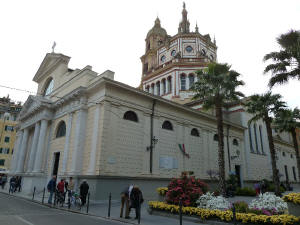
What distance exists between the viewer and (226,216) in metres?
8.41

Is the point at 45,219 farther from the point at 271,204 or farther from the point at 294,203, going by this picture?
the point at 294,203

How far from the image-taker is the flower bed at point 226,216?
7.35 meters

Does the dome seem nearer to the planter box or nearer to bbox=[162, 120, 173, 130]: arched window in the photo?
bbox=[162, 120, 173, 130]: arched window

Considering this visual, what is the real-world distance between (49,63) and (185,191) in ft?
77.9

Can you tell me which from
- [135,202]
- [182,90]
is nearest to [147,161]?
[135,202]

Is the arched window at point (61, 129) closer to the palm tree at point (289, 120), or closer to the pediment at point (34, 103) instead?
the pediment at point (34, 103)

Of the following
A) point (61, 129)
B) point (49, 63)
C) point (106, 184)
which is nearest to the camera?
point (106, 184)

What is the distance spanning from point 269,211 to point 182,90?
26.7 metres

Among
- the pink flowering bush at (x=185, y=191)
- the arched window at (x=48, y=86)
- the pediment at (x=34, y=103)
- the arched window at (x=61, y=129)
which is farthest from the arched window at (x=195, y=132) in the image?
the arched window at (x=48, y=86)

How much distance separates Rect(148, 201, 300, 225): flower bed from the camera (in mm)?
7348

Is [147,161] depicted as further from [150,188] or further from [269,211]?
[269,211]

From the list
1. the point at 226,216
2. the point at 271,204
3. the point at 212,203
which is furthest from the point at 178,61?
the point at 226,216

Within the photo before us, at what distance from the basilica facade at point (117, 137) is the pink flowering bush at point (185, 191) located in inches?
219

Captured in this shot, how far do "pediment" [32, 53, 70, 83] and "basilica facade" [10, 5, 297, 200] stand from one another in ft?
0.34
